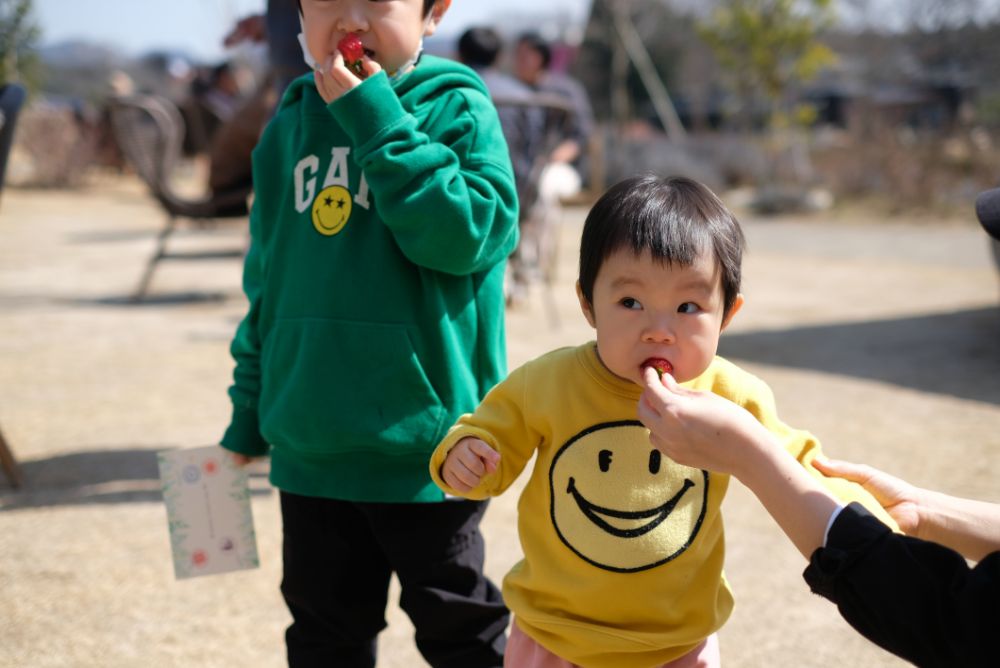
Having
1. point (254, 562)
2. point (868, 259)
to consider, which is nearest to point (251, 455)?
point (254, 562)

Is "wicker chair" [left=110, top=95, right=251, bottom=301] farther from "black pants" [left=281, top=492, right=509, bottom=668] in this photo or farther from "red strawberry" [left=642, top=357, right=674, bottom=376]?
"red strawberry" [left=642, top=357, right=674, bottom=376]

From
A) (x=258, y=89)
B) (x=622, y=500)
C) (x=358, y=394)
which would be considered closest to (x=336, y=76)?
(x=358, y=394)

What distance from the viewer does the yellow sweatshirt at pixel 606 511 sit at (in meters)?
1.38

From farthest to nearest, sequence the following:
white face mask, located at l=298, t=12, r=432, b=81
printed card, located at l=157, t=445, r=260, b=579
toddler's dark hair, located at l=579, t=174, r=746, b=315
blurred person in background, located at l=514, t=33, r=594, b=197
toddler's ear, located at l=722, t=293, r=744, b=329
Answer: blurred person in background, located at l=514, t=33, r=594, b=197, printed card, located at l=157, t=445, r=260, b=579, white face mask, located at l=298, t=12, r=432, b=81, toddler's ear, located at l=722, t=293, r=744, b=329, toddler's dark hair, located at l=579, t=174, r=746, b=315

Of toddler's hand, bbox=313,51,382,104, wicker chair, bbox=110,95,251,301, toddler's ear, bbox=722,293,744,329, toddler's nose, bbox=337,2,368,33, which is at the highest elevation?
toddler's nose, bbox=337,2,368,33

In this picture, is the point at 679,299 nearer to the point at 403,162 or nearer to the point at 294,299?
the point at 403,162

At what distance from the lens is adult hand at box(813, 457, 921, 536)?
139 cm

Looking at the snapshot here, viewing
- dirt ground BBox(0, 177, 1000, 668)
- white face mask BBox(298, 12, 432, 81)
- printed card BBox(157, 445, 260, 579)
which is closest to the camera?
white face mask BBox(298, 12, 432, 81)

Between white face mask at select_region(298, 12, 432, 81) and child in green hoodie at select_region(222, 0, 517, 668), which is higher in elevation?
white face mask at select_region(298, 12, 432, 81)

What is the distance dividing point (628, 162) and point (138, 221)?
7075 mm

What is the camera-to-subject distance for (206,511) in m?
1.89

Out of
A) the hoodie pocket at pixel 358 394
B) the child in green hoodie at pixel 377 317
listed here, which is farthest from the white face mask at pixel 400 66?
the hoodie pocket at pixel 358 394

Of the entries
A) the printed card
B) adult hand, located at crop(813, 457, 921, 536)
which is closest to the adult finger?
adult hand, located at crop(813, 457, 921, 536)

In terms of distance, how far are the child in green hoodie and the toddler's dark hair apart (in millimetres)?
249
